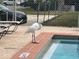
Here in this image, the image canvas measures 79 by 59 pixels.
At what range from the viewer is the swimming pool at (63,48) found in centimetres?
723

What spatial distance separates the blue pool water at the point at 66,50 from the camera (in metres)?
7.26

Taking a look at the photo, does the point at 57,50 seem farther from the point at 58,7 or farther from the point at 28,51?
the point at 58,7

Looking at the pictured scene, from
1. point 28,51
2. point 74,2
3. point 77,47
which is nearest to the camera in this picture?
point 28,51

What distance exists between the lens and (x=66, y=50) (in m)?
8.16

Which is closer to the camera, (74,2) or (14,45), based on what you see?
(14,45)

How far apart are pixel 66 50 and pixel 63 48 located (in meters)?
0.26

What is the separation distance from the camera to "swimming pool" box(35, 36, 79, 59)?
23.7ft

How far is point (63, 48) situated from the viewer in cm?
841

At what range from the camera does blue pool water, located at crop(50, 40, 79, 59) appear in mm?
7259

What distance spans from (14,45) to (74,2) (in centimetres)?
1342

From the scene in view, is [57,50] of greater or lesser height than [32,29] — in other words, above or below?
below

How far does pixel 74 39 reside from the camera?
8773 mm

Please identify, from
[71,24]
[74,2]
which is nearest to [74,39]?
[71,24]

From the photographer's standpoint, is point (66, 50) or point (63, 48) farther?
point (63, 48)
